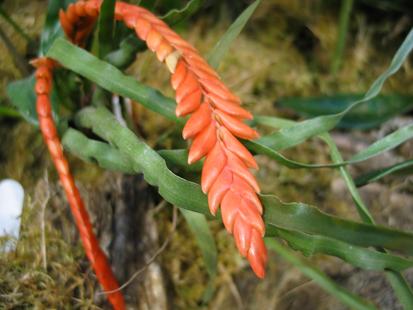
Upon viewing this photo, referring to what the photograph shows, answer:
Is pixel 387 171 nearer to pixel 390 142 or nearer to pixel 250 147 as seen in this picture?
pixel 390 142

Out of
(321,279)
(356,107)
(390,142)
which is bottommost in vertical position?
(321,279)

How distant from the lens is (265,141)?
78 centimetres

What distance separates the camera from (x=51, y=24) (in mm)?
985

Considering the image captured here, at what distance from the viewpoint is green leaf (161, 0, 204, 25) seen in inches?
32.3

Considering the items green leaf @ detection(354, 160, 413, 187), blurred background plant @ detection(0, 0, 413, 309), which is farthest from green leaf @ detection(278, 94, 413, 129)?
green leaf @ detection(354, 160, 413, 187)

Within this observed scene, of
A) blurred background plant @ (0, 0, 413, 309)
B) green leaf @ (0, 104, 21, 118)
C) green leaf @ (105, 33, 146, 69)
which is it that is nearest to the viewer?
blurred background plant @ (0, 0, 413, 309)

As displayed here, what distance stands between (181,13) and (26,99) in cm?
32

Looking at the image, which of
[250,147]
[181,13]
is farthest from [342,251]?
[181,13]

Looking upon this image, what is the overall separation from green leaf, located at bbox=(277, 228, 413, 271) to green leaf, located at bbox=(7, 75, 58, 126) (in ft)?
1.59

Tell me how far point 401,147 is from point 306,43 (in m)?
0.36

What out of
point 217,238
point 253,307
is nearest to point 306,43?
point 217,238

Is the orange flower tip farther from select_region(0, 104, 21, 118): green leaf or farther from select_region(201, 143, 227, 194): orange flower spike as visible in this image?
select_region(0, 104, 21, 118): green leaf

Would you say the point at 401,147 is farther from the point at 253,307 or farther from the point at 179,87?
the point at 179,87

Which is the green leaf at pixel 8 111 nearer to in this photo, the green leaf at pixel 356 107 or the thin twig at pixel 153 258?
the thin twig at pixel 153 258
